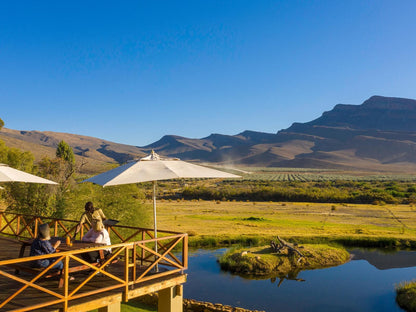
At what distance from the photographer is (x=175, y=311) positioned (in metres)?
10.6

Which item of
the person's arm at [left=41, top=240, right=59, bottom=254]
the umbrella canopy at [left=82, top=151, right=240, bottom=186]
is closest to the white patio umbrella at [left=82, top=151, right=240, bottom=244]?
the umbrella canopy at [left=82, top=151, right=240, bottom=186]

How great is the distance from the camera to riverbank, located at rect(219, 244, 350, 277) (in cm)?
2775

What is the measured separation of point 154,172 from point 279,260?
68.1 feet

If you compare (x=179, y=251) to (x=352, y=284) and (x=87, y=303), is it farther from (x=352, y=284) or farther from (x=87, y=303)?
(x=87, y=303)

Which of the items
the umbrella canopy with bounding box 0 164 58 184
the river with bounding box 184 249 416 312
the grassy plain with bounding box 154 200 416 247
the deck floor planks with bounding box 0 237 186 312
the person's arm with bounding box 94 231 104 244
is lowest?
the river with bounding box 184 249 416 312

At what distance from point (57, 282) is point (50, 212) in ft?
75.7

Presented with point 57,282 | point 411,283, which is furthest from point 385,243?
point 57,282

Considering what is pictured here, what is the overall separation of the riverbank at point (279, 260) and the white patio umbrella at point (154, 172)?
725 inches

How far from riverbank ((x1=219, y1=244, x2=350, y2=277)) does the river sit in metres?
0.72

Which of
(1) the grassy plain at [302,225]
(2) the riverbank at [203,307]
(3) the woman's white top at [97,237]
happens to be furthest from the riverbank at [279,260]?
(3) the woman's white top at [97,237]

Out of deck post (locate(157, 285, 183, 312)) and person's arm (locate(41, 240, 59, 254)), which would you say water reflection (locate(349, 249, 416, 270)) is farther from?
person's arm (locate(41, 240, 59, 254))

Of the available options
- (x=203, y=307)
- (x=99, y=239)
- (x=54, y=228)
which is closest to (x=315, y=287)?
(x=203, y=307)

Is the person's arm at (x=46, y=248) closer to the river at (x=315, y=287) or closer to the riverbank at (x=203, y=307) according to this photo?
the riverbank at (x=203, y=307)

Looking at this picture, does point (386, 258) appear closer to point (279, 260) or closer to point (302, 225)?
point (279, 260)
